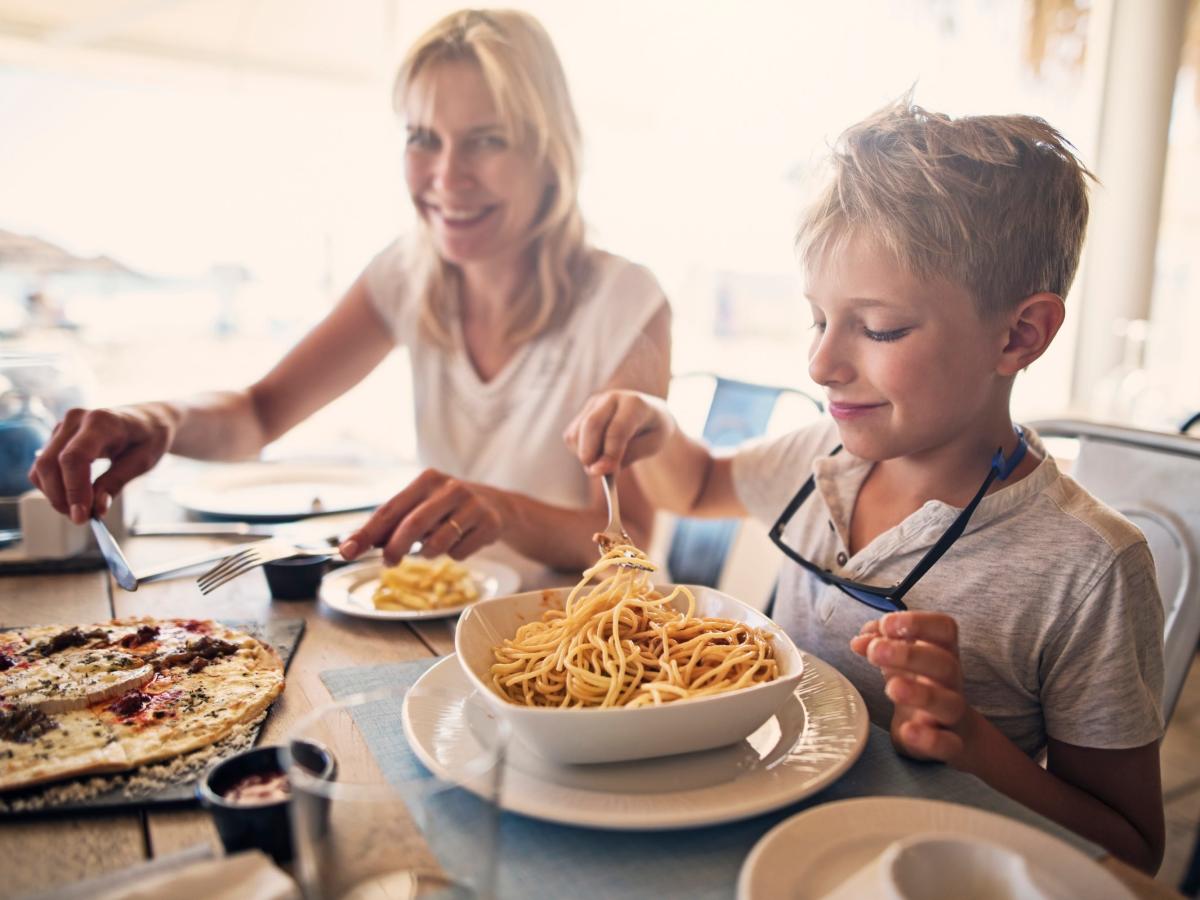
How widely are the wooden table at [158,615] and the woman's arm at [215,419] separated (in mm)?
147

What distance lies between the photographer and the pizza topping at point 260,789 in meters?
0.70

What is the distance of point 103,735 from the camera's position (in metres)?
0.86

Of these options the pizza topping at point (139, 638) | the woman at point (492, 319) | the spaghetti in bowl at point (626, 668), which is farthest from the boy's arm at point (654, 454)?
the pizza topping at point (139, 638)

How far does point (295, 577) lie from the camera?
4.42 ft

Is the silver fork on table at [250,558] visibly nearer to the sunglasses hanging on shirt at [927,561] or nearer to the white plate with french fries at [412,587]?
the white plate with french fries at [412,587]

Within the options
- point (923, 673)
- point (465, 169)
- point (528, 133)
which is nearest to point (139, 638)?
point (923, 673)

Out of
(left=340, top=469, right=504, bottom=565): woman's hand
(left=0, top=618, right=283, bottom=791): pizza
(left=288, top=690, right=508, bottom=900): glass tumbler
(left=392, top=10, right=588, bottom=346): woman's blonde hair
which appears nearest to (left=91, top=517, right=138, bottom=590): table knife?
(left=0, top=618, right=283, bottom=791): pizza

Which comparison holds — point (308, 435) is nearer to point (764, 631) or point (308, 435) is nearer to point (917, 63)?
point (917, 63)

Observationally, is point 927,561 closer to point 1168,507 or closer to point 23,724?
point 1168,507

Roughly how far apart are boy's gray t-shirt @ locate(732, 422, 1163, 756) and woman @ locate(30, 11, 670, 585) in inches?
23.8

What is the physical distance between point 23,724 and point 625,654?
0.60 m

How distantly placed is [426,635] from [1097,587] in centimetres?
87

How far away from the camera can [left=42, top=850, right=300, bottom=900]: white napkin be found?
602 millimetres

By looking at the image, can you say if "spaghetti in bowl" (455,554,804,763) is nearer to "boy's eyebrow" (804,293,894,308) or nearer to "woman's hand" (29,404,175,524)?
"boy's eyebrow" (804,293,894,308)
